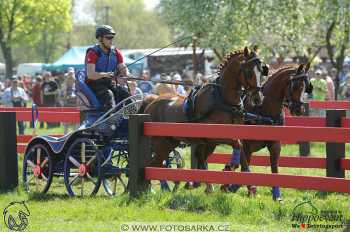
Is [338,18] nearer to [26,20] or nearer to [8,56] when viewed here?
[26,20]

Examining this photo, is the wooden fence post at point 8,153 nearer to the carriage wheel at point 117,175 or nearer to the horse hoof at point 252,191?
the carriage wheel at point 117,175

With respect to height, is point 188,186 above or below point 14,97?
below

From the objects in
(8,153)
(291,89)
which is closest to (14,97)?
(8,153)

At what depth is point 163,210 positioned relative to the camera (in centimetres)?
933

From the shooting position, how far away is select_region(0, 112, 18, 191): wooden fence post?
38.0 feet

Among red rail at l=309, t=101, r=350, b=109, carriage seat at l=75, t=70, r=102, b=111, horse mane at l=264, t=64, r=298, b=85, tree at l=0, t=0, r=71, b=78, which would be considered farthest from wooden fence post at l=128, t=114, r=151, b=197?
tree at l=0, t=0, r=71, b=78

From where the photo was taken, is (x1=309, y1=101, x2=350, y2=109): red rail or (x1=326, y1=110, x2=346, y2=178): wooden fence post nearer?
(x1=326, y1=110, x2=346, y2=178): wooden fence post

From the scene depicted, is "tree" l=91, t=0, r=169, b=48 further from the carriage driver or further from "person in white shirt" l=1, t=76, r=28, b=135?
the carriage driver

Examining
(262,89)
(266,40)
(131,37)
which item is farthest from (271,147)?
(131,37)

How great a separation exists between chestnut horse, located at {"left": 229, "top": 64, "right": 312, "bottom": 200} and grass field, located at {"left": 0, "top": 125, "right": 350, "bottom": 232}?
761mm

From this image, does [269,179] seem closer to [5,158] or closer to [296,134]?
[296,134]

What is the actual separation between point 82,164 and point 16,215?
2019 millimetres

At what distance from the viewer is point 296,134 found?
884cm

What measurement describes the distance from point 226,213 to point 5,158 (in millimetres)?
3965
